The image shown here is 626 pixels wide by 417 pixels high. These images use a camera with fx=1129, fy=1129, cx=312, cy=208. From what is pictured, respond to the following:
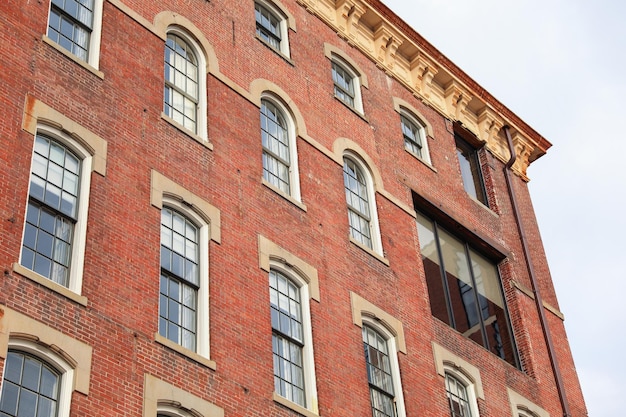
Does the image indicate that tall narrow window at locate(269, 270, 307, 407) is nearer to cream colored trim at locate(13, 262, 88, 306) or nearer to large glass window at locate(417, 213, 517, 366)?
cream colored trim at locate(13, 262, 88, 306)

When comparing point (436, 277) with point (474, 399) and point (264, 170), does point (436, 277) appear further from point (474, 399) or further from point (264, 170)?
point (264, 170)

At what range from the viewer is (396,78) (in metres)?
31.6

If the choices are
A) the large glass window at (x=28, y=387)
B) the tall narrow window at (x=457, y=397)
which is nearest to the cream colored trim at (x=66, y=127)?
the large glass window at (x=28, y=387)

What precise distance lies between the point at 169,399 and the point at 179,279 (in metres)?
2.64

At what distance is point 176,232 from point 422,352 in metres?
6.96


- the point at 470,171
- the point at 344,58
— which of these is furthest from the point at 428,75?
the point at 344,58

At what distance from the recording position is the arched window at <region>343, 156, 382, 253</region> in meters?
25.8

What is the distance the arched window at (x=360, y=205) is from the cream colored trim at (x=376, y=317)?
1811 millimetres

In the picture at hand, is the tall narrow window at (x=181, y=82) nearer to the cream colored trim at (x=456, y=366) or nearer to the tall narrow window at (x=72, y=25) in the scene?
the tall narrow window at (x=72, y=25)

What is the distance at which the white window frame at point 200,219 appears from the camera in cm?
1944

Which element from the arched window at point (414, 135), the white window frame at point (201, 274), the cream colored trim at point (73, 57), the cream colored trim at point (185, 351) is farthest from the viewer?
the arched window at point (414, 135)

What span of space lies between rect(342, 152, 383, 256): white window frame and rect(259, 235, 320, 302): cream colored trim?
7.43 ft

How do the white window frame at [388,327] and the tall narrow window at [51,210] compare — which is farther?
the white window frame at [388,327]

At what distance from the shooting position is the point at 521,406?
2723 cm
